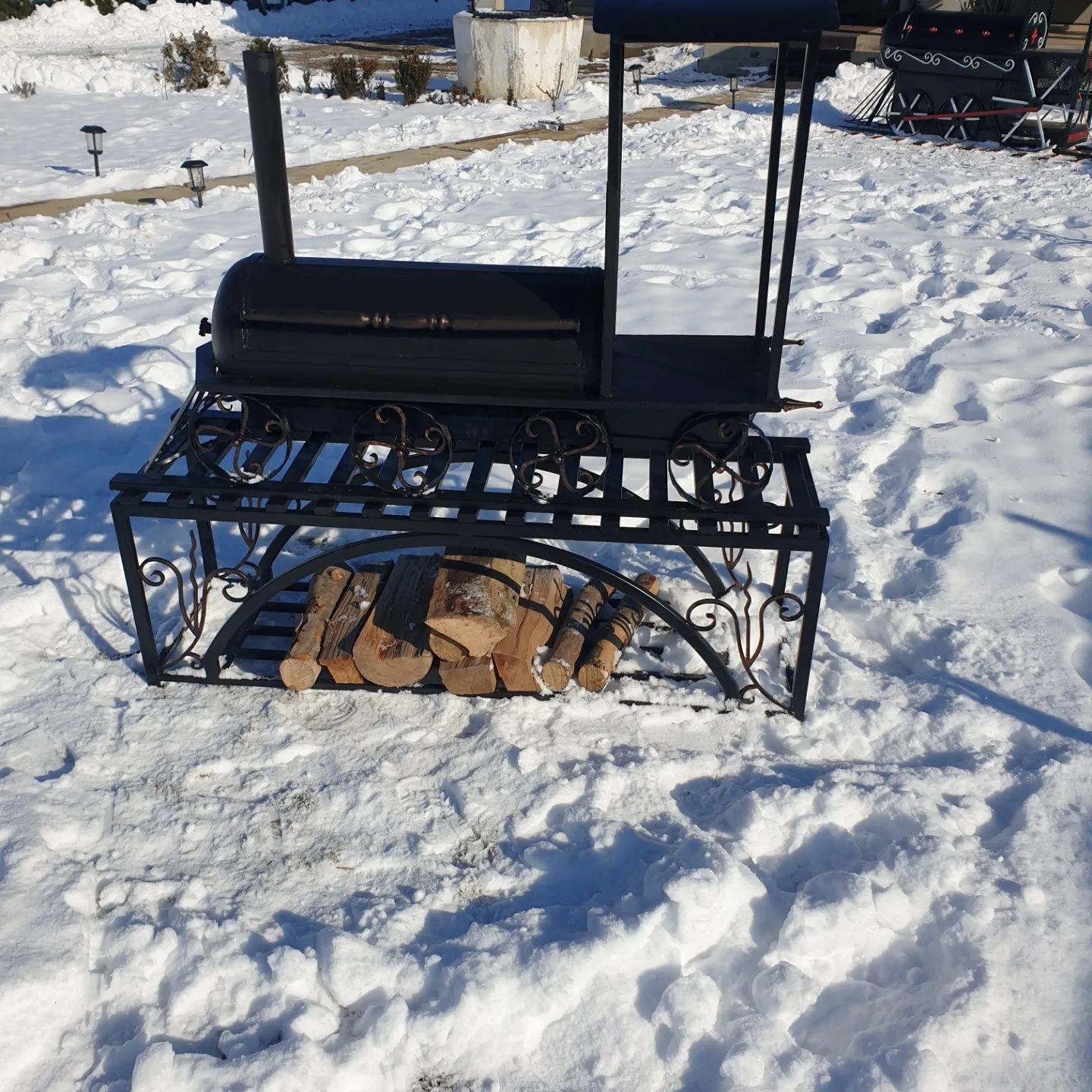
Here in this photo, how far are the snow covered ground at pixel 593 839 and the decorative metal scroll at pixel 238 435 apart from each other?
2.42 feet

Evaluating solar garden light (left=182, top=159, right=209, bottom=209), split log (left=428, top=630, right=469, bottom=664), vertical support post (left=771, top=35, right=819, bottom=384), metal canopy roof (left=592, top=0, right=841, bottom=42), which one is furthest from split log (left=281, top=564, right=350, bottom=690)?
solar garden light (left=182, top=159, right=209, bottom=209)

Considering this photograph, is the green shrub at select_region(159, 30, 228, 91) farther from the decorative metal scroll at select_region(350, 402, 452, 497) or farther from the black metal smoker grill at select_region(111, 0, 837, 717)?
the decorative metal scroll at select_region(350, 402, 452, 497)

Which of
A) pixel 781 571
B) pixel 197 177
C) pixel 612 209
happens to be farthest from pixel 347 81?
pixel 612 209

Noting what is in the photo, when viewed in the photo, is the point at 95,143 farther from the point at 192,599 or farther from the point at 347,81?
the point at 192,599

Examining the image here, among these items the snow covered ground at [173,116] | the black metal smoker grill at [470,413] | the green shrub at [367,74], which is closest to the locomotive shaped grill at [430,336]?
the black metal smoker grill at [470,413]

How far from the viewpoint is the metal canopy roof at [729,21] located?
241cm

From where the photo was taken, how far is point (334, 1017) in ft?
7.37

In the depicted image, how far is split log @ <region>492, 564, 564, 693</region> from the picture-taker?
3.22m

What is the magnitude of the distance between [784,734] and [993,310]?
14.4 feet

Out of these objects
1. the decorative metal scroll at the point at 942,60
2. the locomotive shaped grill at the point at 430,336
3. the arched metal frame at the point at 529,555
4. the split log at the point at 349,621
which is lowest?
the split log at the point at 349,621

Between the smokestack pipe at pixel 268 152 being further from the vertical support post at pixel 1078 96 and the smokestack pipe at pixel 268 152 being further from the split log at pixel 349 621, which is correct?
the vertical support post at pixel 1078 96

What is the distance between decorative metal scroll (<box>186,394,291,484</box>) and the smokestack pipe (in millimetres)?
461

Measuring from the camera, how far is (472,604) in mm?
3104

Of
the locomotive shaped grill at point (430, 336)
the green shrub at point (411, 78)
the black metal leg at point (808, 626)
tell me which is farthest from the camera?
the green shrub at point (411, 78)
